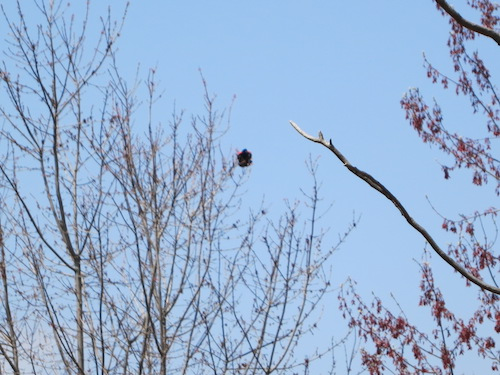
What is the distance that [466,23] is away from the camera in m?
1.92

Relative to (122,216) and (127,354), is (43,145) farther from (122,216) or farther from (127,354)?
(127,354)

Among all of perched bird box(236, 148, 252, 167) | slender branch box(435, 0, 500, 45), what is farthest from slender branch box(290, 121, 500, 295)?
perched bird box(236, 148, 252, 167)

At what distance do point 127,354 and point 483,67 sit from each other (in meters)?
5.53

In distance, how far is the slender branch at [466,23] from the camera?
72.8 inches

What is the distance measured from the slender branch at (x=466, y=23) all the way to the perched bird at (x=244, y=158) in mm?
6308

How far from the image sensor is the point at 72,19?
27.5 ft

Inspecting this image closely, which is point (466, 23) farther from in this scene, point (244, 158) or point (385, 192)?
point (244, 158)

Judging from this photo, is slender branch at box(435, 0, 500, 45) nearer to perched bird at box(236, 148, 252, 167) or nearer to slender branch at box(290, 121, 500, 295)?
slender branch at box(290, 121, 500, 295)

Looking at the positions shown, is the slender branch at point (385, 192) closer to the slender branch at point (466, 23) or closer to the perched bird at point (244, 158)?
the slender branch at point (466, 23)

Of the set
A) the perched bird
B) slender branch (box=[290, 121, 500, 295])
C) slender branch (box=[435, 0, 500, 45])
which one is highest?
the perched bird

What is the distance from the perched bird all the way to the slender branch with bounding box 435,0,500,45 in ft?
20.7

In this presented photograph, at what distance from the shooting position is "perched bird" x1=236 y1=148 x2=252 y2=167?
27.5ft

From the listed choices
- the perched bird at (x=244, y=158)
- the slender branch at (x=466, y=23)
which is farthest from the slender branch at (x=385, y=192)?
the perched bird at (x=244, y=158)

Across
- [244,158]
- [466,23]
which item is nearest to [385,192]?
[466,23]
